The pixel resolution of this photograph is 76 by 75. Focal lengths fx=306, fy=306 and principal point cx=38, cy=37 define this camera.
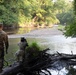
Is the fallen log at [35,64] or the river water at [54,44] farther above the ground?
the fallen log at [35,64]

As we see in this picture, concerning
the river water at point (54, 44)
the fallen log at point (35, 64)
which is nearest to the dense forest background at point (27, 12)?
the river water at point (54, 44)

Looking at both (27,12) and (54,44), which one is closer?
(54,44)

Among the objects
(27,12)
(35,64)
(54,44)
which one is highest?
(27,12)

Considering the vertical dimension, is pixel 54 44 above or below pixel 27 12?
below

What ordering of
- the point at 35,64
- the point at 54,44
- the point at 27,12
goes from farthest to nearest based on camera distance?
the point at 27,12
the point at 54,44
the point at 35,64

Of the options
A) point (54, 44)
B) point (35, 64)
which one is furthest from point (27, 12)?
point (35, 64)

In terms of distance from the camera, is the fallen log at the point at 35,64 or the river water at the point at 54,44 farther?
the river water at the point at 54,44

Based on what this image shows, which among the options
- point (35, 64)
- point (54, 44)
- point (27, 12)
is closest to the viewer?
point (35, 64)

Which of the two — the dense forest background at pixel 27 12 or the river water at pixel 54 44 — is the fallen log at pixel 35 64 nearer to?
the river water at pixel 54 44

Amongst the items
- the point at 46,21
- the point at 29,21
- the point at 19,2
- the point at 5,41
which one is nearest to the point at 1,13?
the point at 19,2

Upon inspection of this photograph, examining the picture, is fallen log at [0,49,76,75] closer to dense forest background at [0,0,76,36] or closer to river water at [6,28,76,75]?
river water at [6,28,76,75]

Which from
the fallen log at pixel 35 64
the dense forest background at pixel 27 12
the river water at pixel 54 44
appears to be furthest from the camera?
the dense forest background at pixel 27 12

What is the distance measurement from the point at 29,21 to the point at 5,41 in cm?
6989

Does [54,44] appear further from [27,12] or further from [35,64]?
[27,12]
